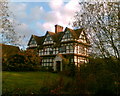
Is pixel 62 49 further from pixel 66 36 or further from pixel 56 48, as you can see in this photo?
pixel 66 36

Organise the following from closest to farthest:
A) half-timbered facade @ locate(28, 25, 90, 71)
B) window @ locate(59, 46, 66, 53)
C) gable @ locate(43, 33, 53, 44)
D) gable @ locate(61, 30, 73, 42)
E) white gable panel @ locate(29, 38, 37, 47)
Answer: half-timbered facade @ locate(28, 25, 90, 71) < gable @ locate(61, 30, 73, 42) < window @ locate(59, 46, 66, 53) < gable @ locate(43, 33, 53, 44) < white gable panel @ locate(29, 38, 37, 47)

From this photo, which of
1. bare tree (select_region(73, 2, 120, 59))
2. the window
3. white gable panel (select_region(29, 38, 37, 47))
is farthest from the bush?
bare tree (select_region(73, 2, 120, 59))

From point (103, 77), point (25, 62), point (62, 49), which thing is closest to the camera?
point (103, 77)

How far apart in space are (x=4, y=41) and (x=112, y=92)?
627 cm

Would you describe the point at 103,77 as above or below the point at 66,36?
below

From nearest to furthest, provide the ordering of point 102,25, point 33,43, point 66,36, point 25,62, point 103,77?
point 103,77
point 102,25
point 25,62
point 66,36
point 33,43

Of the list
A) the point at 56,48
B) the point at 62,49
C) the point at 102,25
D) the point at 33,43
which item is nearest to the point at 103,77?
the point at 102,25

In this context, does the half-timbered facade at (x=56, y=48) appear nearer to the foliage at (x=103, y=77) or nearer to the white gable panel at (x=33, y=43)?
the white gable panel at (x=33, y=43)

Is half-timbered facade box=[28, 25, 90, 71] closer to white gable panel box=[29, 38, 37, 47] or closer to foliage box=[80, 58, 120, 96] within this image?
white gable panel box=[29, 38, 37, 47]

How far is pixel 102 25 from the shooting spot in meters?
8.78

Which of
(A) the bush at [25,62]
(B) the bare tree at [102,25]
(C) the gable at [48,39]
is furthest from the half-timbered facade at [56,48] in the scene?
(B) the bare tree at [102,25]

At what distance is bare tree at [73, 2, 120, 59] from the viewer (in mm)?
8422

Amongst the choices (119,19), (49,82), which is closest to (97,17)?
(119,19)

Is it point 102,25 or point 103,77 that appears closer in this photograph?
point 103,77
